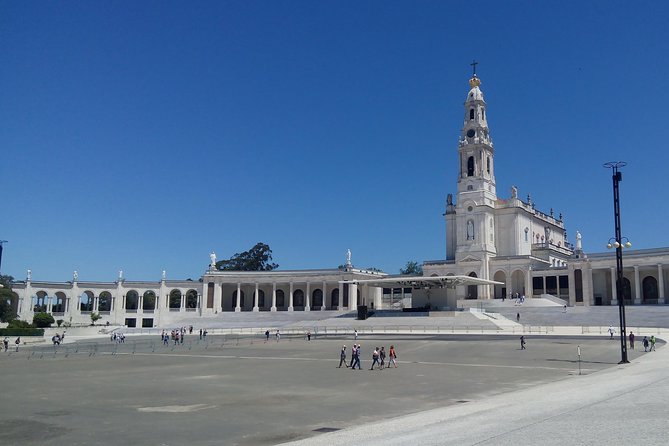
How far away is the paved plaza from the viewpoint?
1602 centimetres

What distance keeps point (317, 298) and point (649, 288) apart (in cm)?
5419

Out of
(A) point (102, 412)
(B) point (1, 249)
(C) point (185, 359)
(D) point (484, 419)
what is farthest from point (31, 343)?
(D) point (484, 419)

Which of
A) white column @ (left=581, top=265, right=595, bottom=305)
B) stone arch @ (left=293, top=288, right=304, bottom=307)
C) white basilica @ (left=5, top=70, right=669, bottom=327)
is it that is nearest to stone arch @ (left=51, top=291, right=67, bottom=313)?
white basilica @ (left=5, top=70, right=669, bottom=327)

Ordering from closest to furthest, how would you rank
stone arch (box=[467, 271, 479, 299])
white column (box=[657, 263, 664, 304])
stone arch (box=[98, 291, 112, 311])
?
white column (box=[657, 263, 664, 304]) → stone arch (box=[467, 271, 479, 299]) → stone arch (box=[98, 291, 112, 311])

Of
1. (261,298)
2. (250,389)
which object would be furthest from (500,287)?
(250,389)

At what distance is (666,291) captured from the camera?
3246 inches

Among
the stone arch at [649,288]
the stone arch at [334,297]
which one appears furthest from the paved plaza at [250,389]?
the stone arch at [334,297]

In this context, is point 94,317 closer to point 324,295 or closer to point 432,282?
point 324,295

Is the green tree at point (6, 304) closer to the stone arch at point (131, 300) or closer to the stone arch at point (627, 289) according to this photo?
the stone arch at point (131, 300)

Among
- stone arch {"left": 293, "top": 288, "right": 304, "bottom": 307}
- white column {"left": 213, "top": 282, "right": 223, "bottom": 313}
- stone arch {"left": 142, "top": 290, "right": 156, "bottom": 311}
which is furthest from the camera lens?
stone arch {"left": 293, "top": 288, "right": 304, "bottom": 307}

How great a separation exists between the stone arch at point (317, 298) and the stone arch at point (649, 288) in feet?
172

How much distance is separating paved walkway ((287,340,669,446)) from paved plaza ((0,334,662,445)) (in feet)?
1.62

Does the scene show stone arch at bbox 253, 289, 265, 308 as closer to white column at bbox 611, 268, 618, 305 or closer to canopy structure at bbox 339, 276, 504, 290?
canopy structure at bbox 339, 276, 504, 290

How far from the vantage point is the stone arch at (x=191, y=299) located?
110m
